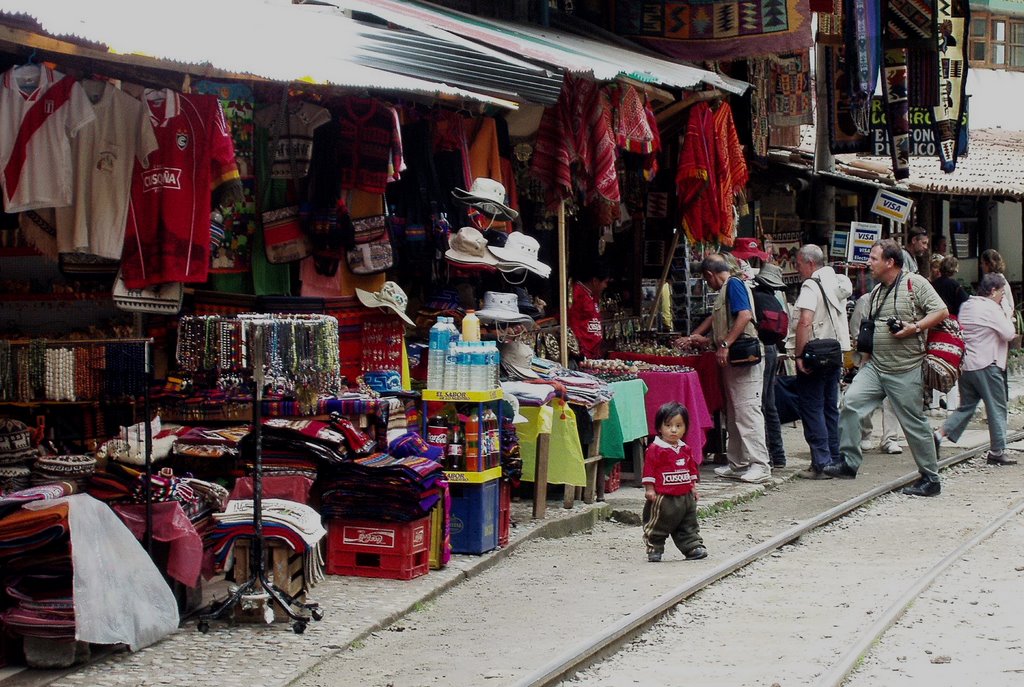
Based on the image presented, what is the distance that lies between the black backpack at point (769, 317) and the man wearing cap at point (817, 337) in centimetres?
18

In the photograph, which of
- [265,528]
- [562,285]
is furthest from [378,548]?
[562,285]

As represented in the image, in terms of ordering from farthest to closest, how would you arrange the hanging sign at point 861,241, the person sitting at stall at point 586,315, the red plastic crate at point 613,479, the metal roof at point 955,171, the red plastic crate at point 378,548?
the metal roof at point 955,171
the hanging sign at point 861,241
the person sitting at stall at point 586,315
the red plastic crate at point 613,479
the red plastic crate at point 378,548

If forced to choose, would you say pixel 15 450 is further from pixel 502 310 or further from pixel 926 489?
pixel 926 489

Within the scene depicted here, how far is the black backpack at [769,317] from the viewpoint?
13.2 metres

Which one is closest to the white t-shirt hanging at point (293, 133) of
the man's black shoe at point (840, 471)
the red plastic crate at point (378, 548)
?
the red plastic crate at point (378, 548)

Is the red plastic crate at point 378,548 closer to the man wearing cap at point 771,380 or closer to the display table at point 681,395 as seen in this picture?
the display table at point 681,395

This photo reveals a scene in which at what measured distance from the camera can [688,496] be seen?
9.30 m

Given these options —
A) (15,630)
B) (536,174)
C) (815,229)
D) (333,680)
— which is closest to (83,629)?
(15,630)

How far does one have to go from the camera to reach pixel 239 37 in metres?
7.45

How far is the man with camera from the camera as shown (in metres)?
12.1

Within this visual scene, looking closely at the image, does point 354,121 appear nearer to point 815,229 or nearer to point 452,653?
point 452,653

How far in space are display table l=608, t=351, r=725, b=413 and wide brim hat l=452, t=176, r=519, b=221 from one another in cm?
336

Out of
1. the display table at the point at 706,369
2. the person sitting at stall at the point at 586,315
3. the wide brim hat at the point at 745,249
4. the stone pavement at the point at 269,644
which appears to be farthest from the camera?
the wide brim hat at the point at 745,249

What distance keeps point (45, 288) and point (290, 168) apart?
5.47 feet
